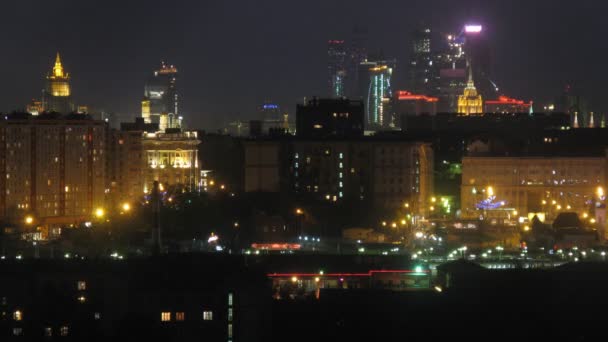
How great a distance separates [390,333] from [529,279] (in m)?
3.57

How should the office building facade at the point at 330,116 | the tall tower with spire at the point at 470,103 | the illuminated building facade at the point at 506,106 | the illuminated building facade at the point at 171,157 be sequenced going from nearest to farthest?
the office building facade at the point at 330,116, the illuminated building facade at the point at 171,157, the tall tower with spire at the point at 470,103, the illuminated building facade at the point at 506,106

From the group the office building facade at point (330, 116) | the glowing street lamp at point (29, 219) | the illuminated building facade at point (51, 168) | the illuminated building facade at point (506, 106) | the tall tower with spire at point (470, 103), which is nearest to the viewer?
the glowing street lamp at point (29, 219)

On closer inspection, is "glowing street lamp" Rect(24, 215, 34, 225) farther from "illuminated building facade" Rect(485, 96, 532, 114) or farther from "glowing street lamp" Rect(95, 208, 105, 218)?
"illuminated building facade" Rect(485, 96, 532, 114)

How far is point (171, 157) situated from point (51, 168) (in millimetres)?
9337

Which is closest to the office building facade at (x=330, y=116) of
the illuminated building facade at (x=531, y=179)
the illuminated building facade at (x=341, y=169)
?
the illuminated building facade at (x=341, y=169)

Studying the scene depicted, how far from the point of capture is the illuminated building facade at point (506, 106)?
79312mm

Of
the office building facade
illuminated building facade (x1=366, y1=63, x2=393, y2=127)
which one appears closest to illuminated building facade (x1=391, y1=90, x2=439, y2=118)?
illuminated building facade (x1=366, y1=63, x2=393, y2=127)

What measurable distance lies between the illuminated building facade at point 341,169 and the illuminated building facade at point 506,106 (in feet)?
117

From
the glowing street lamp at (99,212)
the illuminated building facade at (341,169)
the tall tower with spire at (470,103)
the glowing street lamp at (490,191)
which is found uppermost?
the tall tower with spire at (470,103)

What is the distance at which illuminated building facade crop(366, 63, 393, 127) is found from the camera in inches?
3056

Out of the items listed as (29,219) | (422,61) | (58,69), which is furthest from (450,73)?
(29,219)

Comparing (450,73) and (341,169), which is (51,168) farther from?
(450,73)

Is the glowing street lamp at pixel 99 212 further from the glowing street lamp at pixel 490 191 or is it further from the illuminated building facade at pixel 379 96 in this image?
the illuminated building facade at pixel 379 96

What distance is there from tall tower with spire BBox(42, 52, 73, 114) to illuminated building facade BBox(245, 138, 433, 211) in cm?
1897
